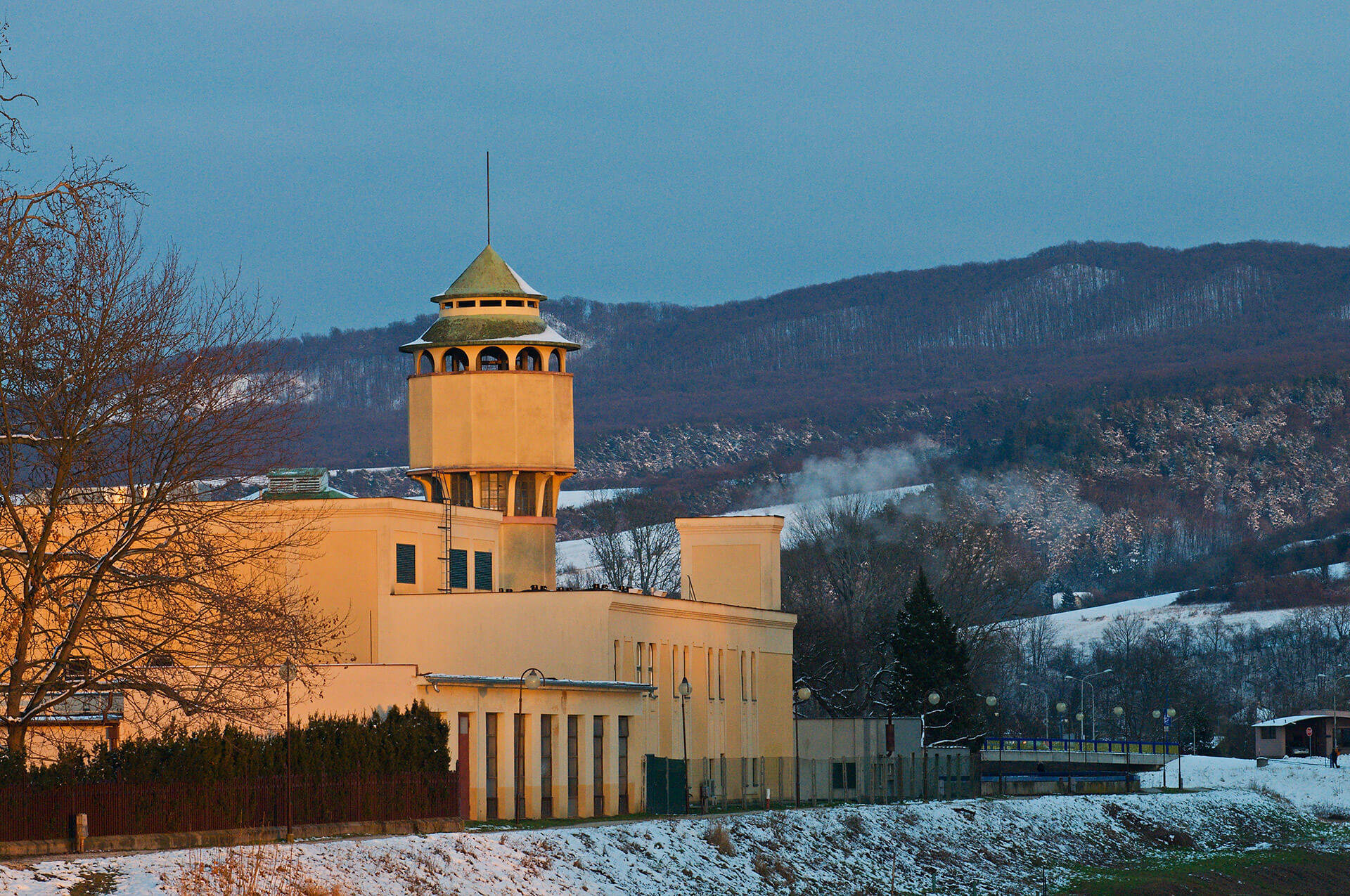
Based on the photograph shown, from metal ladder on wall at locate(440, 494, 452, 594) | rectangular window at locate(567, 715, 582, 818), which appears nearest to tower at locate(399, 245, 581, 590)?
metal ladder on wall at locate(440, 494, 452, 594)

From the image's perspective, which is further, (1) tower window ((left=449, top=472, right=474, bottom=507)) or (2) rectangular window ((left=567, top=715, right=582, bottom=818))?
(1) tower window ((left=449, top=472, right=474, bottom=507))

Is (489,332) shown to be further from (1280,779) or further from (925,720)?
(1280,779)

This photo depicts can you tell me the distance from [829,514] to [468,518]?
6009cm

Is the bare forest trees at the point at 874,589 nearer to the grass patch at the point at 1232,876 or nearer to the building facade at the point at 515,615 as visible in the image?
the building facade at the point at 515,615

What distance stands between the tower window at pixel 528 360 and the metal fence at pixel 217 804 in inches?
1183

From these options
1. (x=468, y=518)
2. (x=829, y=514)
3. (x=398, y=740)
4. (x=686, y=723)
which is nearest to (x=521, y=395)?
(x=468, y=518)

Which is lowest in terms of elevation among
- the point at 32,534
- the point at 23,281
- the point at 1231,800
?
the point at 1231,800

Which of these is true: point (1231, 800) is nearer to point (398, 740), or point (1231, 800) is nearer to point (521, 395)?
point (521, 395)

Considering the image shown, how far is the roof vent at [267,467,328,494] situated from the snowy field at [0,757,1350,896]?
2098 centimetres

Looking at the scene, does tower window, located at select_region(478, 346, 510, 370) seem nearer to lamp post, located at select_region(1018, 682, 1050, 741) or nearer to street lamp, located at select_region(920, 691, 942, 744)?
street lamp, located at select_region(920, 691, 942, 744)

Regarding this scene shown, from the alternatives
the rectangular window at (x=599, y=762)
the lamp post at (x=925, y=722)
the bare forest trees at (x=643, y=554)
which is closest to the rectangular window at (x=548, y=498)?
the lamp post at (x=925, y=722)

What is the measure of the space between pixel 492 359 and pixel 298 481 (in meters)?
10.4

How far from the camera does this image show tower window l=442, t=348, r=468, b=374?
74.1m

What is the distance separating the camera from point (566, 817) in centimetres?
5356
